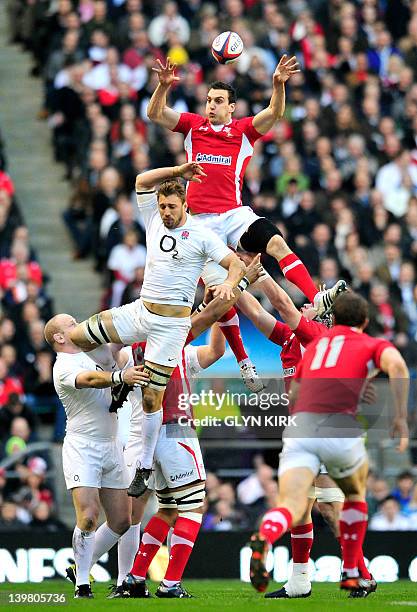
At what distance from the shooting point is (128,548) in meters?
13.9

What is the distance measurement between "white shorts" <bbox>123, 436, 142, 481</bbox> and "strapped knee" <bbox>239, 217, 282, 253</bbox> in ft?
6.41

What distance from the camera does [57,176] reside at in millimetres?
22672

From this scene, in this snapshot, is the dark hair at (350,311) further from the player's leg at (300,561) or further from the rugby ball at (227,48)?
the rugby ball at (227,48)

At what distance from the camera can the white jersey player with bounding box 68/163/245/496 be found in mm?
13227

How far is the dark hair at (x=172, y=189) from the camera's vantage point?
43.1 feet

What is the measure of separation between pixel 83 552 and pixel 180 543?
32.1 inches

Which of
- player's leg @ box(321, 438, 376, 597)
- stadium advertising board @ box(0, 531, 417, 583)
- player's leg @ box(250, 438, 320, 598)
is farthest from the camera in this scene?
stadium advertising board @ box(0, 531, 417, 583)

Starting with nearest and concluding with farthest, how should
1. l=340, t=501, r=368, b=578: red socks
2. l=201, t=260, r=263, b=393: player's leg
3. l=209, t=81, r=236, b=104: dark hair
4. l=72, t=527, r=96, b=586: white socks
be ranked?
1. l=340, t=501, r=368, b=578: red socks
2. l=72, t=527, r=96, b=586: white socks
3. l=209, t=81, r=236, b=104: dark hair
4. l=201, t=260, r=263, b=393: player's leg

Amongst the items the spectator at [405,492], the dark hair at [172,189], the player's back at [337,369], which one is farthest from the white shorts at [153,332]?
the spectator at [405,492]

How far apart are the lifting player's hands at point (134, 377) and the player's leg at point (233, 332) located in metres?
1.77

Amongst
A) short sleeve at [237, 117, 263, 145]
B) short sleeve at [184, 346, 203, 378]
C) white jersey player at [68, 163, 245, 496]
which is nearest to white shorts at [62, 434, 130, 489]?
white jersey player at [68, 163, 245, 496]

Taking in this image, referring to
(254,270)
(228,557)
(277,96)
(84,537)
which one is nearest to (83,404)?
(84,537)

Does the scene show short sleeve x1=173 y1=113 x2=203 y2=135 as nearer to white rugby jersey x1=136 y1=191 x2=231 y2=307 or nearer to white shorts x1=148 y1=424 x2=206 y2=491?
white rugby jersey x1=136 y1=191 x2=231 y2=307

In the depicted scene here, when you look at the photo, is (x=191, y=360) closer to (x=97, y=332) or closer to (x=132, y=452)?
(x=132, y=452)
